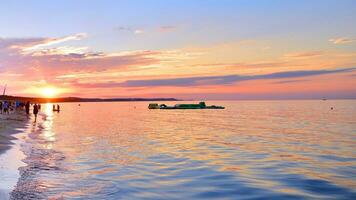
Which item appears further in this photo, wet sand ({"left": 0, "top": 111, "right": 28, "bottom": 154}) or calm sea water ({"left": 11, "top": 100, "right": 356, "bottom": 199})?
wet sand ({"left": 0, "top": 111, "right": 28, "bottom": 154})

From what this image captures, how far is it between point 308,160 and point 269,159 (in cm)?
237

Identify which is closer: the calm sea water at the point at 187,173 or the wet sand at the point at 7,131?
the calm sea water at the point at 187,173

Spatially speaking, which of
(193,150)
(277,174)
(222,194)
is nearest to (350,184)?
(277,174)

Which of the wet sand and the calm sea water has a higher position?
the wet sand

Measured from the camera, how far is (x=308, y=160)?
907 inches

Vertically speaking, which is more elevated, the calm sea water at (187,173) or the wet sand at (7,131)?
the wet sand at (7,131)

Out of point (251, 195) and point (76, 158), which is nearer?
point (251, 195)

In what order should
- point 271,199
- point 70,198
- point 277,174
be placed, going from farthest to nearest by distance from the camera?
point 277,174, point 271,199, point 70,198

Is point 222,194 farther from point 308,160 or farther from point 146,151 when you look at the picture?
point 146,151

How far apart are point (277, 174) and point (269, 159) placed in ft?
Answer: 17.0

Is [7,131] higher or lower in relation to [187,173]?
higher

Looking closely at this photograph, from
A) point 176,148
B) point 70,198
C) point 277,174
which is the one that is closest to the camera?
point 70,198

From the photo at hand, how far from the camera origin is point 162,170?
61.1 ft

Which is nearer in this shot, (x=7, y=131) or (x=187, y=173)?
(x=187, y=173)
